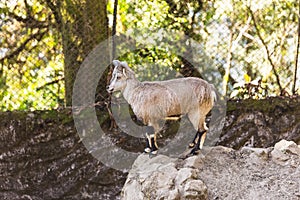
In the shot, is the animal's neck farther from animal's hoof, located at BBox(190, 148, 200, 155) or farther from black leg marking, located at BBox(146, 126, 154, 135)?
animal's hoof, located at BBox(190, 148, 200, 155)

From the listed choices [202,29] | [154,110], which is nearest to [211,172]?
[154,110]

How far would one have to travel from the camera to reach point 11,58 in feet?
8.43

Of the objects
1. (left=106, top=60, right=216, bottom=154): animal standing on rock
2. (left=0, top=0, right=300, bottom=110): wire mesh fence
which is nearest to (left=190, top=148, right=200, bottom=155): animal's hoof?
(left=106, top=60, right=216, bottom=154): animal standing on rock

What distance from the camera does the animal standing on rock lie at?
169cm

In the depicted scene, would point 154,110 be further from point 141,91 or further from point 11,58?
point 11,58

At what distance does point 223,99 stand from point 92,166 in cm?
72

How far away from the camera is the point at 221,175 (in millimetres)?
1635

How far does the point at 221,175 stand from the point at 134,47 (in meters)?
0.97

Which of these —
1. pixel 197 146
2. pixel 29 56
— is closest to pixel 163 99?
pixel 197 146

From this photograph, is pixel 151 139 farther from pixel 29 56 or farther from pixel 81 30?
pixel 29 56

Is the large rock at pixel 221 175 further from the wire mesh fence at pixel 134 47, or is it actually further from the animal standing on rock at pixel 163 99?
the wire mesh fence at pixel 134 47

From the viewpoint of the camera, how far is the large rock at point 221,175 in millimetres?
1526

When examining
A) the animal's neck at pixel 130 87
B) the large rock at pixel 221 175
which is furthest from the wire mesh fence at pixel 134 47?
the large rock at pixel 221 175

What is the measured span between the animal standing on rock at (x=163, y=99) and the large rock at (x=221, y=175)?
9cm
